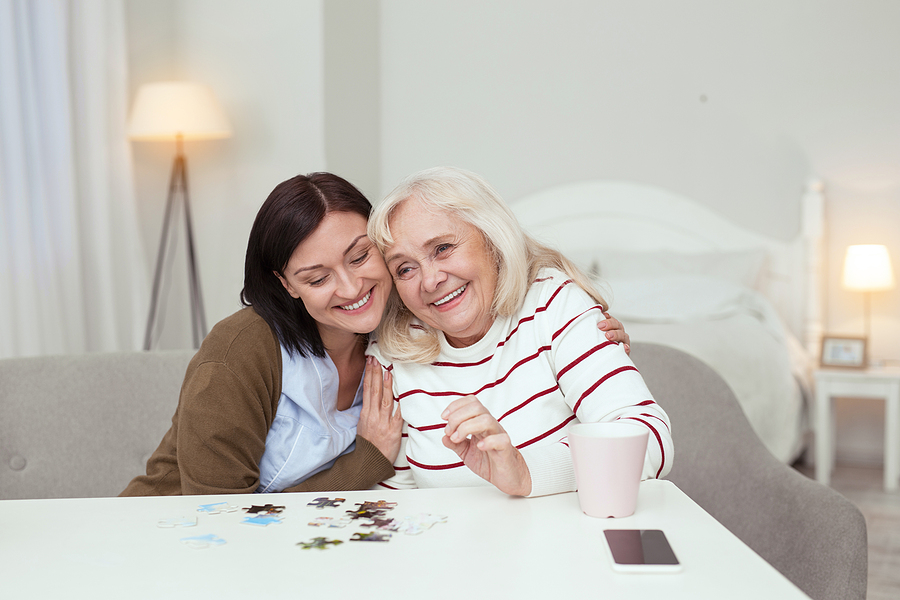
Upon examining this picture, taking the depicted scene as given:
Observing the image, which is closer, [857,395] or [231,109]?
[857,395]

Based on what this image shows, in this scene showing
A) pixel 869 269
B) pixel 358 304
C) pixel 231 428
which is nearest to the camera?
pixel 231 428

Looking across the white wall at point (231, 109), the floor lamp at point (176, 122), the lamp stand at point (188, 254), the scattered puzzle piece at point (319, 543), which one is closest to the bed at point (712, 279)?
the white wall at point (231, 109)

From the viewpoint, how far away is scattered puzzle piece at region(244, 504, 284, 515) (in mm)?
910

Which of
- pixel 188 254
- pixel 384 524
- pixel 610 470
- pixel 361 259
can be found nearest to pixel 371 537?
pixel 384 524

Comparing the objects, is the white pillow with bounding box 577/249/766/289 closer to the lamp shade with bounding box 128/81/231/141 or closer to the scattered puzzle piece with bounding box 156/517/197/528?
the lamp shade with bounding box 128/81/231/141

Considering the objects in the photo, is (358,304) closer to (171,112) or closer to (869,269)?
(171,112)

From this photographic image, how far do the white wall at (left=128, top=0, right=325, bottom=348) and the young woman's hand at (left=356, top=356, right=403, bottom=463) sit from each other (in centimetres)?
243

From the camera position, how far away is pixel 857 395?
3430mm

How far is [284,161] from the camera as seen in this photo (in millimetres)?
3619

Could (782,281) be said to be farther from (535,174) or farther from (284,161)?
(284,161)

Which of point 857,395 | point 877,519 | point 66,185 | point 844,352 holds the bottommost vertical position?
point 877,519

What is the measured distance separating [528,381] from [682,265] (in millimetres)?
2827

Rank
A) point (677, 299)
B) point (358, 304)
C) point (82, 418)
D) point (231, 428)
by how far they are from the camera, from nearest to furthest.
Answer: point (231, 428)
point (358, 304)
point (82, 418)
point (677, 299)

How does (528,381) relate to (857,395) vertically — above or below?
above
